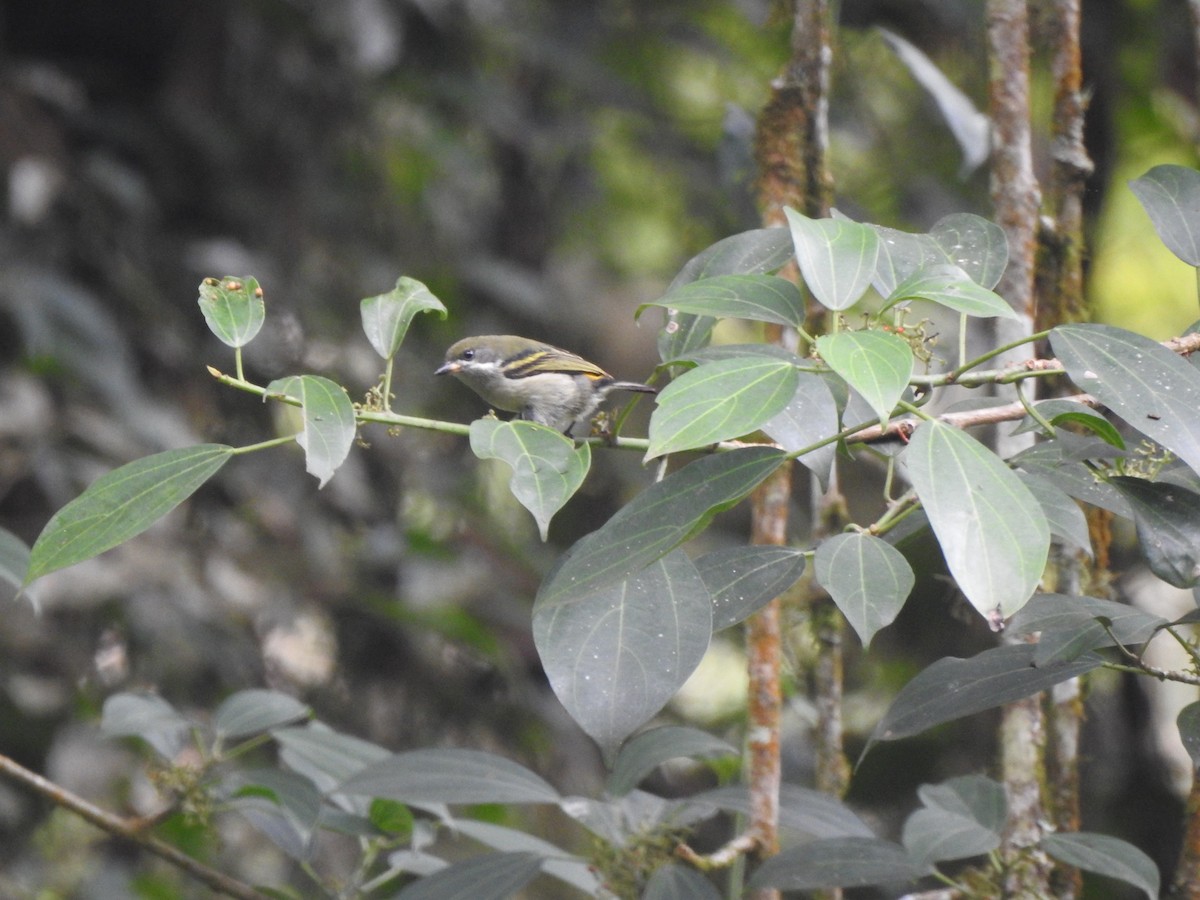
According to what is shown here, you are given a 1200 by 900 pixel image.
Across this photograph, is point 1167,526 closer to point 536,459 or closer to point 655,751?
point 536,459

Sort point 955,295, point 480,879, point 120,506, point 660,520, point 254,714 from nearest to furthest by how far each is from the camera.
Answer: point 955,295, point 660,520, point 120,506, point 480,879, point 254,714

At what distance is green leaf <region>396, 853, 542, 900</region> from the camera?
2070 millimetres

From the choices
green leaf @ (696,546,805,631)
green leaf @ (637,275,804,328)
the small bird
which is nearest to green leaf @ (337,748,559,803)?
green leaf @ (696,546,805,631)

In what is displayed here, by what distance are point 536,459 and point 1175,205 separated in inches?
40.5

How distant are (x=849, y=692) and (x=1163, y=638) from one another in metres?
1.47

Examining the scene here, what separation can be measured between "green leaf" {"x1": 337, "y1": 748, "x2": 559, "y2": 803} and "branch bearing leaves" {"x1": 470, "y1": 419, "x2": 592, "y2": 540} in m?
0.77

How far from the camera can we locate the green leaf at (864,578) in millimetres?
1495

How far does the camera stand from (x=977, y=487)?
4.37ft

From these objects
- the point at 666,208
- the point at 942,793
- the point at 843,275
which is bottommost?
the point at 942,793

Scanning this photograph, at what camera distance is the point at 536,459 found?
159cm

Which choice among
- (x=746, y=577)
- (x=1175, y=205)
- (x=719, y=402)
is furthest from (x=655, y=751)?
(x=1175, y=205)

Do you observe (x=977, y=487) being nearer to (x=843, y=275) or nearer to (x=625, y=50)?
Answer: (x=843, y=275)

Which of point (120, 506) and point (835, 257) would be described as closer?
point (835, 257)

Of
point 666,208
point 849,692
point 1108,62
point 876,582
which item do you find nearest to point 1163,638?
point 849,692
